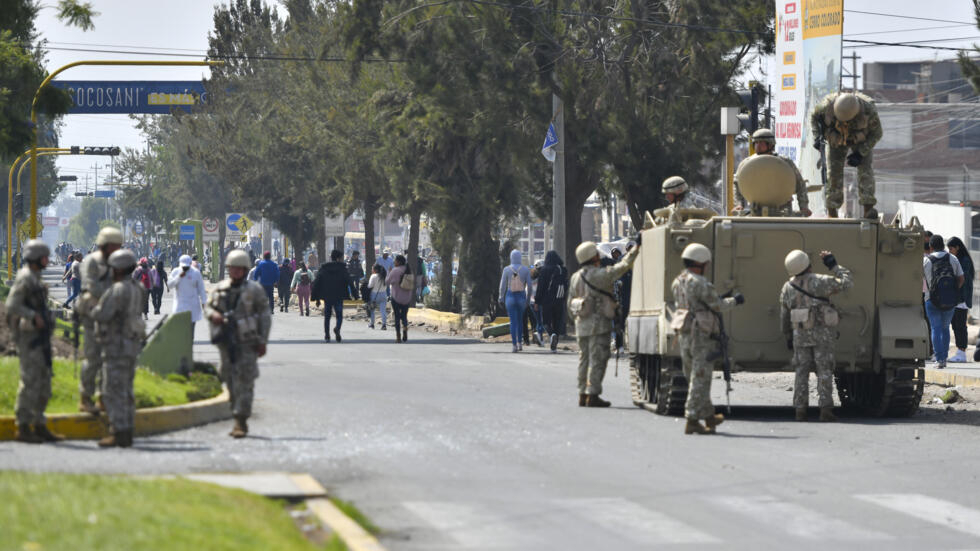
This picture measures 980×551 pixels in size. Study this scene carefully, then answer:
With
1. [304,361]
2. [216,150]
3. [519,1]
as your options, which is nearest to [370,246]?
[216,150]

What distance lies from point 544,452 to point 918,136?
7954 cm

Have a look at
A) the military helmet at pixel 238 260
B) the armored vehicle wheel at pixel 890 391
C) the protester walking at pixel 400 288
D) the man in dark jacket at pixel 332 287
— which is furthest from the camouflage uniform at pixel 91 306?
the protester walking at pixel 400 288

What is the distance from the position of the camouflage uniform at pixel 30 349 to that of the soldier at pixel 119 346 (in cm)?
51

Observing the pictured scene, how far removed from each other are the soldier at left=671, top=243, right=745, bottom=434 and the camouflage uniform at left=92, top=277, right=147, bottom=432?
489 cm

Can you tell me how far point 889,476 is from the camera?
12125mm

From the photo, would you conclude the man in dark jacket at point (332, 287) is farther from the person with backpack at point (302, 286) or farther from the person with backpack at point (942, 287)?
the person with backpack at point (302, 286)

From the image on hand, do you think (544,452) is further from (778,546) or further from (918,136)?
(918,136)

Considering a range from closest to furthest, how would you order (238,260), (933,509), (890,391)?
1. (933,509)
2. (238,260)
3. (890,391)

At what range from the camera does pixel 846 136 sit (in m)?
19.0

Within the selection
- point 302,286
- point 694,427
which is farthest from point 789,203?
point 302,286

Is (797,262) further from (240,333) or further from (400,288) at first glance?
(400,288)

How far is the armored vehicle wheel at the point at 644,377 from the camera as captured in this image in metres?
17.8

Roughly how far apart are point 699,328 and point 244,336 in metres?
4.09

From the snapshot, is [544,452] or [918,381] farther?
[918,381]
